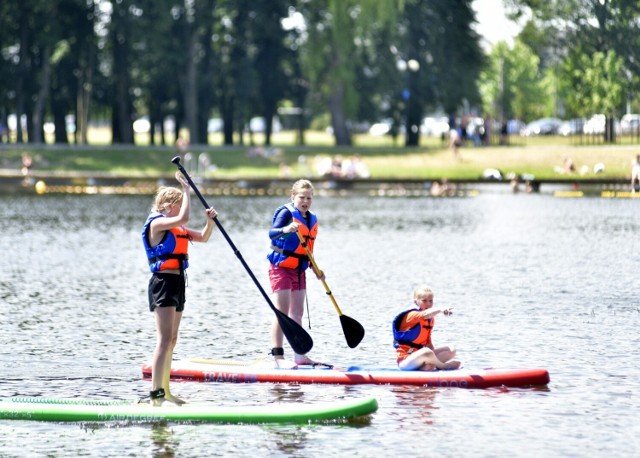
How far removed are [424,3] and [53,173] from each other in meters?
28.2

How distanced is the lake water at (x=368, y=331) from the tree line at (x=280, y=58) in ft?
143

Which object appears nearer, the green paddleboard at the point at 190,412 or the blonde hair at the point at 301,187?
the green paddleboard at the point at 190,412

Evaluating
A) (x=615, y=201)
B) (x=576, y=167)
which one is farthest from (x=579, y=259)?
(x=576, y=167)

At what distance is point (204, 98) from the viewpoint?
317ft

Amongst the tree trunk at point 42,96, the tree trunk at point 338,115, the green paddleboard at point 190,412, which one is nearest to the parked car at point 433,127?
the tree trunk at point 338,115

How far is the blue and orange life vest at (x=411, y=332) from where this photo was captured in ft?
50.3

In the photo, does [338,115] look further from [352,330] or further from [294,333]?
[294,333]

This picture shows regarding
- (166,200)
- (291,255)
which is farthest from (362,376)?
(166,200)

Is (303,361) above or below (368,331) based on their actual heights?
above

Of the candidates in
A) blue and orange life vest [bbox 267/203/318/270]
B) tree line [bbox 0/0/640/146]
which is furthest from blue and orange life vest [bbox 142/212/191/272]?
tree line [bbox 0/0/640/146]

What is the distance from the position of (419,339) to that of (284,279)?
1.50 meters

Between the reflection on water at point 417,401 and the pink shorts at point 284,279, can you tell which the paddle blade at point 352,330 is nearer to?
the pink shorts at point 284,279

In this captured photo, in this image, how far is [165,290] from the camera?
520 inches

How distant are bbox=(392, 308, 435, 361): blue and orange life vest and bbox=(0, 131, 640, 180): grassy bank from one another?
53807 mm
